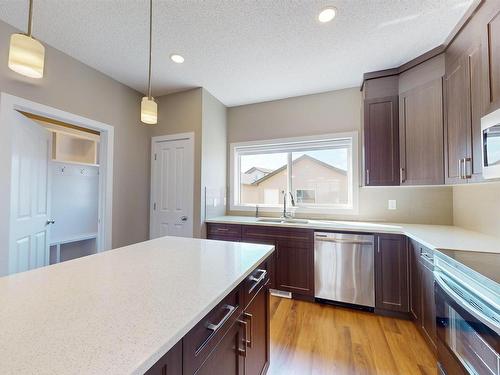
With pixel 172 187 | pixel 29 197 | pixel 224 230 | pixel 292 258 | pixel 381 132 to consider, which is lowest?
pixel 292 258

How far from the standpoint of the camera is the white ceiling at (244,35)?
1.65 metres

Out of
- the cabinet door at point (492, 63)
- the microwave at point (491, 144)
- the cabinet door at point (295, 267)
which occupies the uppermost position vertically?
the cabinet door at point (492, 63)

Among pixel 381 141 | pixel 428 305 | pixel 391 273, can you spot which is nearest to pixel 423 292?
pixel 428 305

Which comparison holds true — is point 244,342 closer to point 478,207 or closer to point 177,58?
point 478,207

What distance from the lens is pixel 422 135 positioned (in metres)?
2.13

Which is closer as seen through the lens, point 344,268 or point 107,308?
point 107,308

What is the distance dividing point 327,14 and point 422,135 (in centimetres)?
147

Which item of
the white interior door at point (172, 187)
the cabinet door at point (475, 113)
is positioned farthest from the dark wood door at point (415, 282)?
the white interior door at point (172, 187)

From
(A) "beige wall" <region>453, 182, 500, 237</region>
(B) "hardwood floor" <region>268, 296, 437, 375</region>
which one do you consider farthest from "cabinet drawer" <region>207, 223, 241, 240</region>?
(A) "beige wall" <region>453, 182, 500, 237</region>

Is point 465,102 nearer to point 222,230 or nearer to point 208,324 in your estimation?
point 208,324

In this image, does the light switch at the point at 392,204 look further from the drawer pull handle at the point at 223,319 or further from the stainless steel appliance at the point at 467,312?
the drawer pull handle at the point at 223,319

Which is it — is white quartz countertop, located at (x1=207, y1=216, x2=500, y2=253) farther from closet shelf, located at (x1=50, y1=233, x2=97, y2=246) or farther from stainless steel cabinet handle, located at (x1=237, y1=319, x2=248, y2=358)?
closet shelf, located at (x1=50, y1=233, x2=97, y2=246)

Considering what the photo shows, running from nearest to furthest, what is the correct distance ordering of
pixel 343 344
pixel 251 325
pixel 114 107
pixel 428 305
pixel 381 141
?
pixel 251 325
pixel 428 305
pixel 343 344
pixel 381 141
pixel 114 107

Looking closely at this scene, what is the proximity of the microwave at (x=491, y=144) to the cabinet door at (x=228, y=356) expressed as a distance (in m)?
1.73
